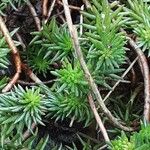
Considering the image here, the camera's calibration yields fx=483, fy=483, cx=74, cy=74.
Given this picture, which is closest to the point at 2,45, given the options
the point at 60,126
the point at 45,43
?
the point at 45,43

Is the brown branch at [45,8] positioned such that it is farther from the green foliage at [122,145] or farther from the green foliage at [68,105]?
the green foliage at [122,145]

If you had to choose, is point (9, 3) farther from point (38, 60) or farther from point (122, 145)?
point (122, 145)

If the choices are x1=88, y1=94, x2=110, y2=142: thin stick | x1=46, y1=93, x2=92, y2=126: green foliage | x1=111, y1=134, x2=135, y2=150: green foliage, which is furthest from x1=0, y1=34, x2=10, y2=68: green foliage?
x1=111, y1=134, x2=135, y2=150: green foliage

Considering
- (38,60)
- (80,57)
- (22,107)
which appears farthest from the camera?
(38,60)

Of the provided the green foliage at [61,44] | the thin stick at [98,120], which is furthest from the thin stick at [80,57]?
the green foliage at [61,44]

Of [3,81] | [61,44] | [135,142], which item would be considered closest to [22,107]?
[3,81]

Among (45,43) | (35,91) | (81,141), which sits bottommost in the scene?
(81,141)

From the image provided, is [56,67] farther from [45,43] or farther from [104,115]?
[104,115]
